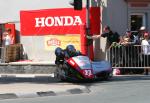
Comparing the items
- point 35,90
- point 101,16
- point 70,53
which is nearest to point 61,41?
point 101,16

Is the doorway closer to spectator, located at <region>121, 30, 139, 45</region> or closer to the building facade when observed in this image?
the building facade

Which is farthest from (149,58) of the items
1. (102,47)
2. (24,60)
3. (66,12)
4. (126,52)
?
(24,60)

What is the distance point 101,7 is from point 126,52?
2.67 meters

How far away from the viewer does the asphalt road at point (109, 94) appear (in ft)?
43.0

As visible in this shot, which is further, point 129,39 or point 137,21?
point 137,21

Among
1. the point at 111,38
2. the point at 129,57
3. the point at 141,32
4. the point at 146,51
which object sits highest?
the point at 141,32

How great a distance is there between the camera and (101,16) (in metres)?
22.9

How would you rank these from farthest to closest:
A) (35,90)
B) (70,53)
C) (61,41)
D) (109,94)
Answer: (61,41)
(70,53)
(35,90)
(109,94)

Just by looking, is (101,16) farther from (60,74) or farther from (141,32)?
(60,74)

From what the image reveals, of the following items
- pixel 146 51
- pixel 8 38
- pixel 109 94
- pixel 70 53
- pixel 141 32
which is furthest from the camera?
pixel 8 38

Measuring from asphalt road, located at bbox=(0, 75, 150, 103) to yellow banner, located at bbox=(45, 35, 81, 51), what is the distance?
5588 mm

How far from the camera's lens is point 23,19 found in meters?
24.7

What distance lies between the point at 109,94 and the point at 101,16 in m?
8.80

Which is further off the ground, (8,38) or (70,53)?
(8,38)
